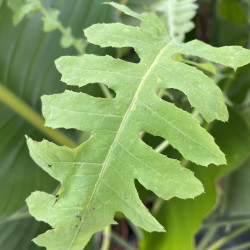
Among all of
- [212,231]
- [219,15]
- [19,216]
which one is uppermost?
[219,15]

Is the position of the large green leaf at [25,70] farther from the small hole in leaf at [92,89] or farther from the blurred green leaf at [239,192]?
the blurred green leaf at [239,192]

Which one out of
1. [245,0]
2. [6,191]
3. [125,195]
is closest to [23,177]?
[6,191]

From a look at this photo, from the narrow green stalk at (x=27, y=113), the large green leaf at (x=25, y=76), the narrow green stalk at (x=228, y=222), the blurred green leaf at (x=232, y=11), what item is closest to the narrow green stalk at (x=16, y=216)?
the large green leaf at (x=25, y=76)

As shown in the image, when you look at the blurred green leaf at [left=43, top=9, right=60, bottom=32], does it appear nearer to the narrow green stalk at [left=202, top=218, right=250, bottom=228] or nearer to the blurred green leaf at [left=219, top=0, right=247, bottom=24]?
the blurred green leaf at [left=219, top=0, right=247, bottom=24]

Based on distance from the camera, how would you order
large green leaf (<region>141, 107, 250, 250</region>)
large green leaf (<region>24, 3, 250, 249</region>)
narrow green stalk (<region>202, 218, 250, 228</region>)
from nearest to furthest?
large green leaf (<region>24, 3, 250, 249</region>), large green leaf (<region>141, 107, 250, 250</region>), narrow green stalk (<region>202, 218, 250, 228</region>)

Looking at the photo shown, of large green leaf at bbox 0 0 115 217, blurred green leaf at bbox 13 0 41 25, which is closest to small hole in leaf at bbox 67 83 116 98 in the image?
large green leaf at bbox 0 0 115 217

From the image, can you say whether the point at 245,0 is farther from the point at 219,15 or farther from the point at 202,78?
the point at 202,78
